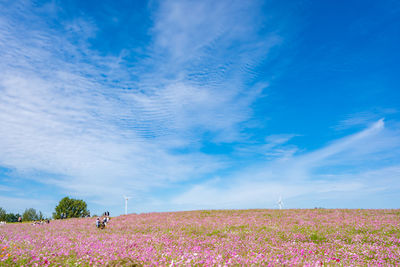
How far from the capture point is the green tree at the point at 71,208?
229 ft

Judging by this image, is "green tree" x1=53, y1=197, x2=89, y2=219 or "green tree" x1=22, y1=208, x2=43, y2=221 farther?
"green tree" x1=22, y1=208, x2=43, y2=221

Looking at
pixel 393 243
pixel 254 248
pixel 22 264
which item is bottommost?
pixel 393 243

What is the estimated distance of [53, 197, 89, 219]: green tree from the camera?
2744 inches

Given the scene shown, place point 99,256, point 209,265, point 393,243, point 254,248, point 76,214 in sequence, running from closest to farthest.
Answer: point 209,265 → point 99,256 → point 254,248 → point 393,243 → point 76,214

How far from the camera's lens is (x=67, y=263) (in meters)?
8.14

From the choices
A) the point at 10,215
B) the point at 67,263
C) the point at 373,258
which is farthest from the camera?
the point at 10,215

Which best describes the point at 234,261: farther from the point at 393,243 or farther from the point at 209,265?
the point at 393,243

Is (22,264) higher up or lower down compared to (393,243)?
higher up

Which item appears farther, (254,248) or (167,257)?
(254,248)

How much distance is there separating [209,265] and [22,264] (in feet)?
20.6

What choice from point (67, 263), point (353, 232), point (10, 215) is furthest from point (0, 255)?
point (10, 215)

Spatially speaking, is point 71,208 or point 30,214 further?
point 30,214

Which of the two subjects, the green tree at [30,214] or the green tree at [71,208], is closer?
the green tree at [71,208]

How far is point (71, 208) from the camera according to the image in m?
71.1
